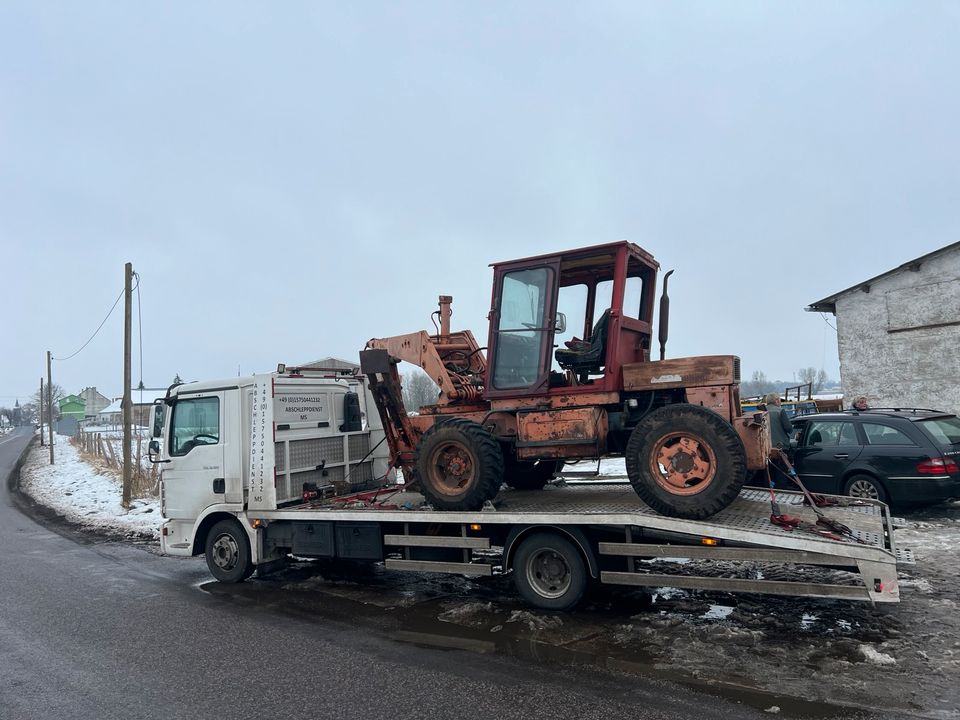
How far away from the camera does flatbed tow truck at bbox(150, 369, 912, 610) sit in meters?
5.26

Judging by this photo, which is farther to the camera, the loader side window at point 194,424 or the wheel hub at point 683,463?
the loader side window at point 194,424

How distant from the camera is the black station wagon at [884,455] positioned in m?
8.95

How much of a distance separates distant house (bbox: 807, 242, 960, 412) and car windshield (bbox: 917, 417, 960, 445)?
6.47 m

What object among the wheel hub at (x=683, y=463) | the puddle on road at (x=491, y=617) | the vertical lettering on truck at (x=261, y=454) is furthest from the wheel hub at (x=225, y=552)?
the wheel hub at (x=683, y=463)

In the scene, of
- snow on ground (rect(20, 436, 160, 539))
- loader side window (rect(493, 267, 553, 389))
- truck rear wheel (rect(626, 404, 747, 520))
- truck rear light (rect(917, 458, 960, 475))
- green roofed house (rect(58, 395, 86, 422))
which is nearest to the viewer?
truck rear wheel (rect(626, 404, 747, 520))

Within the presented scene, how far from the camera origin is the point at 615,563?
5.99m

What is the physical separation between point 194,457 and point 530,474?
4.11 meters

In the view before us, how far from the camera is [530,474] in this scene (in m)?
8.35

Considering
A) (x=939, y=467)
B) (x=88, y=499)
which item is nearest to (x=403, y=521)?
(x=939, y=467)

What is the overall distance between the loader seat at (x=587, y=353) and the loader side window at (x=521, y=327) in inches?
11.1

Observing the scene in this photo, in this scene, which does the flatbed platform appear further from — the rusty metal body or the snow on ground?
the snow on ground

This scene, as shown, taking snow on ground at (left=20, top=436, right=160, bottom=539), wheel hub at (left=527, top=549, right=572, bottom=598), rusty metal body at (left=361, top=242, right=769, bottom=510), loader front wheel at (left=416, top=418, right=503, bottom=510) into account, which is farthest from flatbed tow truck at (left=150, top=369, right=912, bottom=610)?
snow on ground at (left=20, top=436, right=160, bottom=539)

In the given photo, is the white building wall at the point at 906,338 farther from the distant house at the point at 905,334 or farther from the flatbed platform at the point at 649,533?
the flatbed platform at the point at 649,533

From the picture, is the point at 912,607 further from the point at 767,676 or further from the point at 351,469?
the point at 351,469
